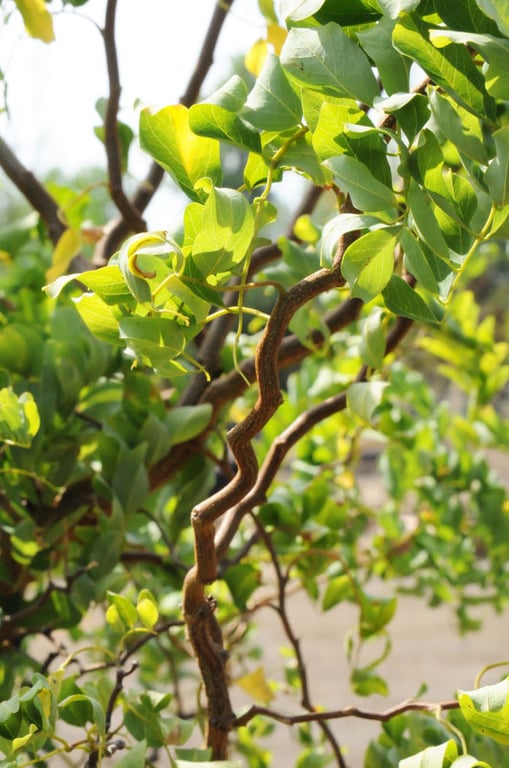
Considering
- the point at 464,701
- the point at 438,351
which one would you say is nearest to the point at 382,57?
the point at 464,701

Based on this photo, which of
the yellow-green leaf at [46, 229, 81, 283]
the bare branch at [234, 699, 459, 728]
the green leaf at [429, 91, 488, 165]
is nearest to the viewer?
the green leaf at [429, 91, 488, 165]

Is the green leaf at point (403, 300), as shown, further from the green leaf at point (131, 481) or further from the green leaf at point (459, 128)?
the green leaf at point (131, 481)

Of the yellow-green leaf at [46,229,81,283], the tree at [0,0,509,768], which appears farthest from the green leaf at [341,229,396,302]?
the yellow-green leaf at [46,229,81,283]

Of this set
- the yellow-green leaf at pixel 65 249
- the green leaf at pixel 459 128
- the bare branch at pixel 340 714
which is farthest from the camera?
the yellow-green leaf at pixel 65 249

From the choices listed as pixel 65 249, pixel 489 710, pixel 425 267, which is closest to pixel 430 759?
pixel 489 710

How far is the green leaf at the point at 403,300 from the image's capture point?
0.73 ft

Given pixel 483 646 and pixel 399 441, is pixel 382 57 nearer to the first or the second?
pixel 399 441

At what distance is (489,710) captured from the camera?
23cm

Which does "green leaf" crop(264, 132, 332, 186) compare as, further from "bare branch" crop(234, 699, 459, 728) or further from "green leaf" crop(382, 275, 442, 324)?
"bare branch" crop(234, 699, 459, 728)

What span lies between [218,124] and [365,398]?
0.38 feet

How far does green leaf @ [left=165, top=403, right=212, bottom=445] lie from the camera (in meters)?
0.38

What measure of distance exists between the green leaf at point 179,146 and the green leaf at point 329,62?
33 millimetres

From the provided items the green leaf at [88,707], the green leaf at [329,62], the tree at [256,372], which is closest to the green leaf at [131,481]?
the tree at [256,372]

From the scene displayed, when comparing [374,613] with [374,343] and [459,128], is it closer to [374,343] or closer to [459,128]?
[374,343]
